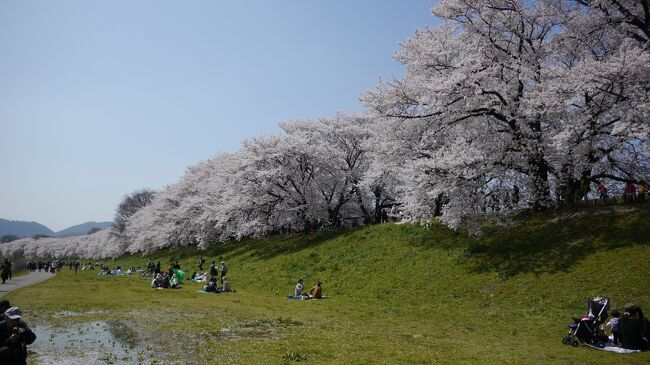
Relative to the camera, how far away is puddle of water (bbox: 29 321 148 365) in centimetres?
1187

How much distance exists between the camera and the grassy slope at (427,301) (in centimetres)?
1365

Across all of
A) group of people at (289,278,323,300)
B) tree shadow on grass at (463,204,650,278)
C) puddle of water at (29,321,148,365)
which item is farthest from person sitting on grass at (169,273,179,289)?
tree shadow on grass at (463,204,650,278)

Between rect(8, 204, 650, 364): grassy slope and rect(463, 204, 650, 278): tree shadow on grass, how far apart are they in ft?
0.24

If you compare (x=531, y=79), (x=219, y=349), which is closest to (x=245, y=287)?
(x=219, y=349)

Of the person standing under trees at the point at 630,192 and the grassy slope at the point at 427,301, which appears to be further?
the person standing under trees at the point at 630,192

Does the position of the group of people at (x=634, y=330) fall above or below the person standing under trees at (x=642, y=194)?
below

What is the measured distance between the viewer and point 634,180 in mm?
24656

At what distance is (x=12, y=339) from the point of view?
8398 mm

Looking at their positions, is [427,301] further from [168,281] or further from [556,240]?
[168,281]

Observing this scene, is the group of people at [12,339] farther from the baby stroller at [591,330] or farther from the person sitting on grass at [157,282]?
the person sitting on grass at [157,282]

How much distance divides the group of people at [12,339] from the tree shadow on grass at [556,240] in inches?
857

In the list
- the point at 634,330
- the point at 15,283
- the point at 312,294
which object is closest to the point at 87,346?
the point at 312,294

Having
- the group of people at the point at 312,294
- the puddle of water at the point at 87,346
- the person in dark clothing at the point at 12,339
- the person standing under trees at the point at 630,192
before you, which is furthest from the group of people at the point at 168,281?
the person standing under trees at the point at 630,192

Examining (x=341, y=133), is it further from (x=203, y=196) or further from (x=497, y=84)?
(x=203, y=196)
